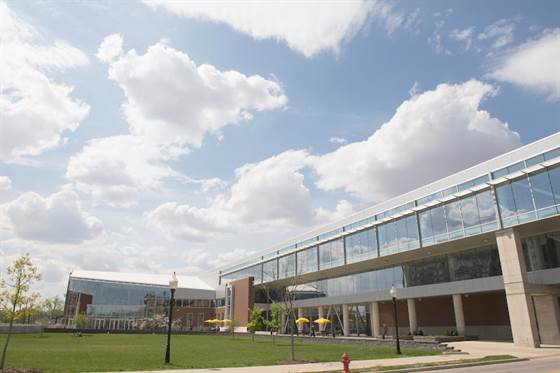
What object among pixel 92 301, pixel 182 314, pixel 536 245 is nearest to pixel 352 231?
pixel 536 245

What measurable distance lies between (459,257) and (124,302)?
69.5m

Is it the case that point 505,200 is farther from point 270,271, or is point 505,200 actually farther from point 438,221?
point 270,271

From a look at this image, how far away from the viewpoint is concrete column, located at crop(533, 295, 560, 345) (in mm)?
31328

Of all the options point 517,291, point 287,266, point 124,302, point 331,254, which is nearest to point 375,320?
point 331,254

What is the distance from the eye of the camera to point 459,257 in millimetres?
39562

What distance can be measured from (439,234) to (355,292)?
1907 centimetres

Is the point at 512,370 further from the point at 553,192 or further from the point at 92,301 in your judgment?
the point at 92,301

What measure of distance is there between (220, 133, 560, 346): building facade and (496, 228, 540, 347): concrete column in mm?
71

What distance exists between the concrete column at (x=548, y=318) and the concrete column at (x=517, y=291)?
1.18m

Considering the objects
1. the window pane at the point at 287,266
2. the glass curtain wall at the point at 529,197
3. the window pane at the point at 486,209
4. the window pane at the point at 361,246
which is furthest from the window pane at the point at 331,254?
the glass curtain wall at the point at 529,197

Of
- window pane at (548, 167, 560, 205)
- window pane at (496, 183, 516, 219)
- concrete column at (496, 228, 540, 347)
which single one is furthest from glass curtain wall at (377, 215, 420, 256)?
window pane at (548, 167, 560, 205)

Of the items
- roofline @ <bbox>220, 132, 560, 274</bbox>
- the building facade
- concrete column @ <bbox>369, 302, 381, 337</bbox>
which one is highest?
roofline @ <bbox>220, 132, 560, 274</bbox>

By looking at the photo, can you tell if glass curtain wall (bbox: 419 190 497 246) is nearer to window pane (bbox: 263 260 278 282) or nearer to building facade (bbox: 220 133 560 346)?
building facade (bbox: 220 133 560 346)

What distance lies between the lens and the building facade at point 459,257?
98.9 feet
